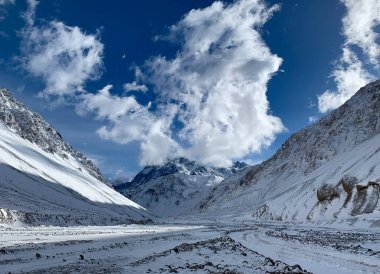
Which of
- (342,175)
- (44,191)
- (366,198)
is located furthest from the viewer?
(44,191)

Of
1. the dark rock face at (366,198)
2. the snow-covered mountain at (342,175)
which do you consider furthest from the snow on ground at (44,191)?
the dark rock face at (366,198)

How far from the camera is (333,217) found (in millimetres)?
77562

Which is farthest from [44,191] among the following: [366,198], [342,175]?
[366,198]

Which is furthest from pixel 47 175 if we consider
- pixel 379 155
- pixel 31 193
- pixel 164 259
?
pixel 164 259

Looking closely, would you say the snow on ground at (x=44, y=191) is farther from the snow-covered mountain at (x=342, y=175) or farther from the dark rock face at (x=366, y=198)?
the dark rock face at (x=366, y=198)

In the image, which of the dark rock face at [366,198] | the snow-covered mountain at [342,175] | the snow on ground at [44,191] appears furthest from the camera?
the snow on ground at [44,191]

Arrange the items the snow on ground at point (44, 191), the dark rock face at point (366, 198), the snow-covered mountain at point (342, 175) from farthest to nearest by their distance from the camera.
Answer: the snow on ground at point (44, 191) → the snow-covered mountain at point (342, 175) → the dark rock face at point (366, 198)

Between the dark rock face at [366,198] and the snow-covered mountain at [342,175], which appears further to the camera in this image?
the snow-covered mountain at [342,175]

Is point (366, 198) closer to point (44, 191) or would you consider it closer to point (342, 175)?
point (342, 175)

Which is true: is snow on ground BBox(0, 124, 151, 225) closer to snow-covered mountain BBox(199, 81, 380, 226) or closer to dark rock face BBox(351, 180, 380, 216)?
snow-covered mountain BBox(199, 81, 380, 226)

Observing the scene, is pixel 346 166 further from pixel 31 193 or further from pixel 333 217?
pixel 31 193

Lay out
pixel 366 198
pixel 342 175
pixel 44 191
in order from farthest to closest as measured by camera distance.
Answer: pixel 44 191, pixel 342 175, pixel 366 198

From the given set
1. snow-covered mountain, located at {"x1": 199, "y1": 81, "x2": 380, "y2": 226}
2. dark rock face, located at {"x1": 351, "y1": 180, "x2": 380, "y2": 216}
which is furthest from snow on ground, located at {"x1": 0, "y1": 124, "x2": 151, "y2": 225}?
dark rock face, located at {"x1": 351, "y1": 180, "x2": 380, "y2": 216}

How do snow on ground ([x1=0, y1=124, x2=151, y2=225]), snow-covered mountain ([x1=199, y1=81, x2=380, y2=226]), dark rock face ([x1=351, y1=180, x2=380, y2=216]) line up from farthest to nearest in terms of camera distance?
Answer: snow on ground ([x1=0, y1=124, x2=151, y2=225])
snow-covered mountain ([x1=199, y1=81, x2=380, y2=226])
dark rock face ([x1=351, y1=180, x2=380, y2=216])
